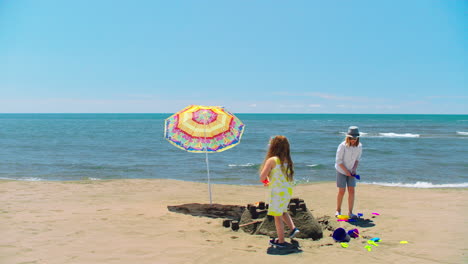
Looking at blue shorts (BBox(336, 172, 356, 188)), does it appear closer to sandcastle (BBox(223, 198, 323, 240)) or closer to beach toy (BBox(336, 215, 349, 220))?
beach toy (BBox(336, 215, 349, 220))

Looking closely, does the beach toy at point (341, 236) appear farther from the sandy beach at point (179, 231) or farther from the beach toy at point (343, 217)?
the beach toy at point (343, 217)

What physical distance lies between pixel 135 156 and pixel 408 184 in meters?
13.5

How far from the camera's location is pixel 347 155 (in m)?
6.03

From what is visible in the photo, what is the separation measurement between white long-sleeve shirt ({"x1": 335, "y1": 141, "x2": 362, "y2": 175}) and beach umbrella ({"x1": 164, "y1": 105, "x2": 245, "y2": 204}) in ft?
6.01

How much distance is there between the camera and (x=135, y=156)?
1922cm

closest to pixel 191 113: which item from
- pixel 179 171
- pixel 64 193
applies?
pixel 64 193

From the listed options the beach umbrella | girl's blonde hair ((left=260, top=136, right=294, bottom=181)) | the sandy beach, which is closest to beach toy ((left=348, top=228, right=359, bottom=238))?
the sandy beach

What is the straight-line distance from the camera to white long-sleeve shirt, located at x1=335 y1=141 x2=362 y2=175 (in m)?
5.98

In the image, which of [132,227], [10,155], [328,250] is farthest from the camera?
[10,155]

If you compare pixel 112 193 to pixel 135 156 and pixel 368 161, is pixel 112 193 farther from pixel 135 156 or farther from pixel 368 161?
pixel 368 161

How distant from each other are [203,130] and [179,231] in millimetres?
1985

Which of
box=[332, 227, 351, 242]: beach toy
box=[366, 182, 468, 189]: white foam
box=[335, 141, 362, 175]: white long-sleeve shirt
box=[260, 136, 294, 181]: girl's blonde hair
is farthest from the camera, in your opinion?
box=[366, 182, 468, 189]: white foam

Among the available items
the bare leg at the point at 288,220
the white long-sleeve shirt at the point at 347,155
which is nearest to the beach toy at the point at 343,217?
the white long-sleeve shirt at the point at 347,155

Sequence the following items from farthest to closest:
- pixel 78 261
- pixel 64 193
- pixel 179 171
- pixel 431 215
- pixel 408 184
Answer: pixel 179 171
pixel 408 184
pixel 64 193
pixel 431 215
pixel 78 261
